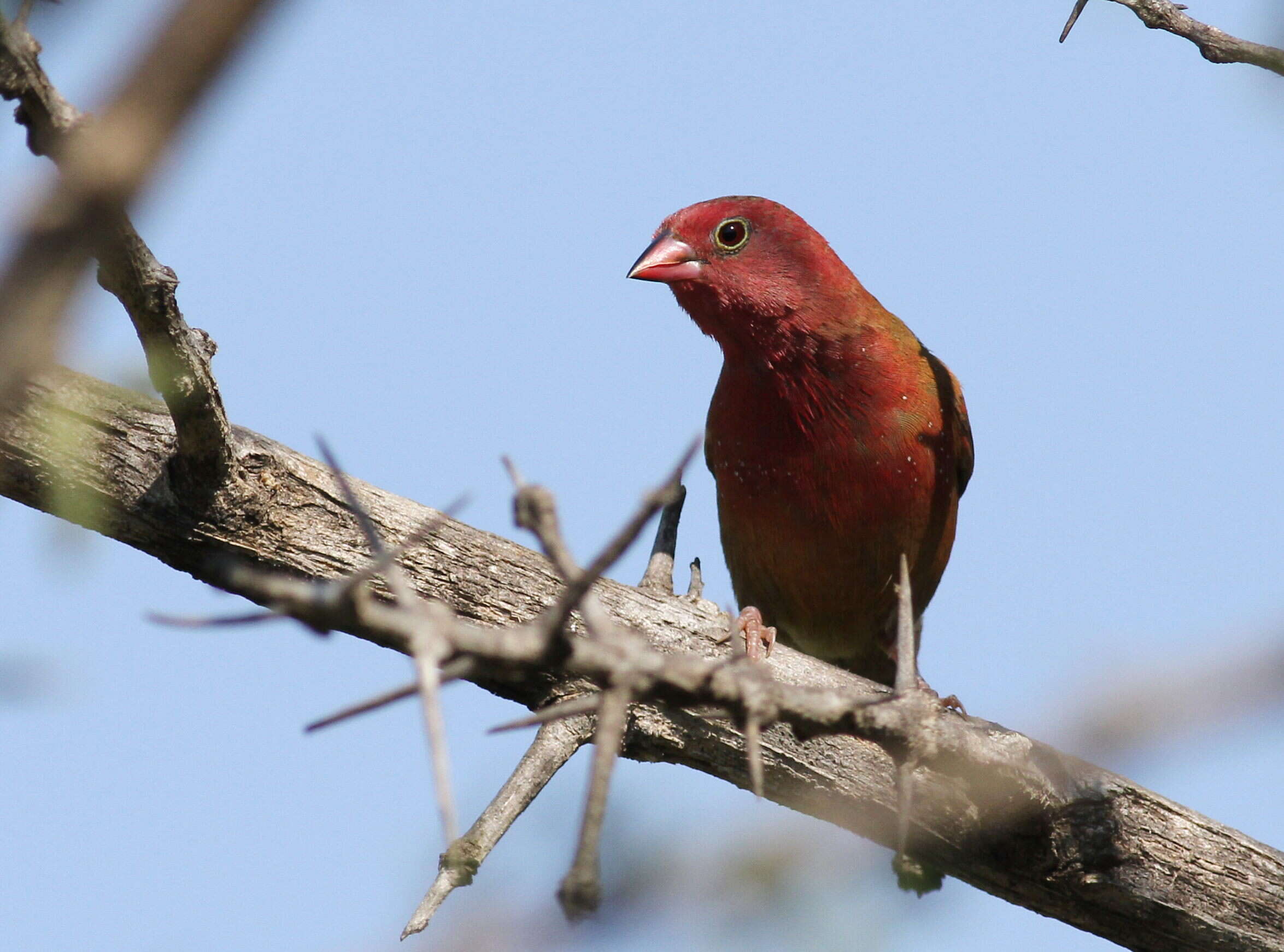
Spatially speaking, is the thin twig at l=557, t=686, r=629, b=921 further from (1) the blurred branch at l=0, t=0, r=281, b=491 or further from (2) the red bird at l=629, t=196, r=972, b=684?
(2) the red bird at l=629, t=196, r=972, b=684

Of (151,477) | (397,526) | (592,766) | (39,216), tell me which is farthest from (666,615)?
(39,216)

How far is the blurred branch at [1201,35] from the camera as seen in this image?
2553mm

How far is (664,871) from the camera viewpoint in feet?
10.4

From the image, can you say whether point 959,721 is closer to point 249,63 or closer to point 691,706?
point 691,706

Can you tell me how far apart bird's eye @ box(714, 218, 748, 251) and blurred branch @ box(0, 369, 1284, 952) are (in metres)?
1.70

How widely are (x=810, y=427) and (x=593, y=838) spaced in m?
3.72

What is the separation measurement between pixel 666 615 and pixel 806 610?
51.9 inches

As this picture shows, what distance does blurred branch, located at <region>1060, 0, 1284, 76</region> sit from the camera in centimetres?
255

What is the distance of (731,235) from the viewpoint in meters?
5.31

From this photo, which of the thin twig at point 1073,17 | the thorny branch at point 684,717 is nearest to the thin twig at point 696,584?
the thorny branch at point 684,717

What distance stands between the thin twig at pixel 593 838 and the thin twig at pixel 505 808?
4.51 ft

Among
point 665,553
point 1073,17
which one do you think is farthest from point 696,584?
point 1073,17

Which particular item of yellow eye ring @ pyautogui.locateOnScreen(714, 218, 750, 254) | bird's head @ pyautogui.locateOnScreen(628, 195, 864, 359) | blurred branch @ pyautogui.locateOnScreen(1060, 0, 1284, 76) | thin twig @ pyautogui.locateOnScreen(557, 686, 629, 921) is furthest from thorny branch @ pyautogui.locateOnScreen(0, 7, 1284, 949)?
yellow eye ring @ pyautogui.locateOnScreen(714, 218, 750, 254)

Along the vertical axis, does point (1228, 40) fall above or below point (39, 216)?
above
